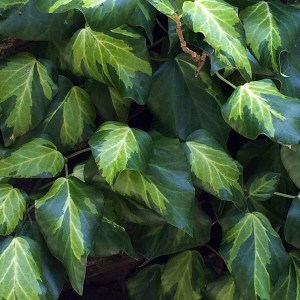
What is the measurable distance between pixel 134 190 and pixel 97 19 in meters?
0.27

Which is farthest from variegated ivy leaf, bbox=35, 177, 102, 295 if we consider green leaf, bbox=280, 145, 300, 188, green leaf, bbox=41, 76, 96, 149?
green leaf, bbox=280, 145, 300, 188

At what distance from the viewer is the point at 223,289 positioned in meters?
1.17

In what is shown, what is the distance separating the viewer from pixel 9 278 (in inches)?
36.5

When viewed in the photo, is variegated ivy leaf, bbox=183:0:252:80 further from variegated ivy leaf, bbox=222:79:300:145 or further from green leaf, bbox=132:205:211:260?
green leaf, bbox=132:205:211:260

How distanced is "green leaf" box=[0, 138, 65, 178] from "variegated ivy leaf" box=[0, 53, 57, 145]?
0.16 feet

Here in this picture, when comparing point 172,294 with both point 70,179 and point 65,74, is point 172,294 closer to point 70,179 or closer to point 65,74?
point 70,179

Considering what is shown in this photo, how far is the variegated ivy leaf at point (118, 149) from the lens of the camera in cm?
90

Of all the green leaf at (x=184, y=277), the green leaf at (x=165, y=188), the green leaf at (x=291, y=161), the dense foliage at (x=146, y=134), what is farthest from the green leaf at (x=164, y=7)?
the green leaf at (x=184, y=277)

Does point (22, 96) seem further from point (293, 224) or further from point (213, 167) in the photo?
point (293, 224)

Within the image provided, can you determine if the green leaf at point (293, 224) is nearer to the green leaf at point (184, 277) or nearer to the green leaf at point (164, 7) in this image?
the green leaf at point (184, 277)

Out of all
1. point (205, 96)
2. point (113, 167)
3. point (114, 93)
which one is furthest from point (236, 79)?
point (113, 167)

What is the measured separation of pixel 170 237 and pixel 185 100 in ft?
0.86

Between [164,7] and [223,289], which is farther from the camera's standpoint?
[223,289]

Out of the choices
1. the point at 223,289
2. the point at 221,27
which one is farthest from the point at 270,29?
the point at 223,289
